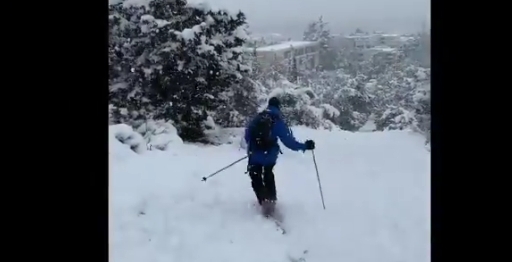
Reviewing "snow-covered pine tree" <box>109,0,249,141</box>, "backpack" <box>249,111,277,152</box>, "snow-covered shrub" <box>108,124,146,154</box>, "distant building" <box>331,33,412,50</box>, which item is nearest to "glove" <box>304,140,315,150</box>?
"backpack" <box>249,111,277,152</box>

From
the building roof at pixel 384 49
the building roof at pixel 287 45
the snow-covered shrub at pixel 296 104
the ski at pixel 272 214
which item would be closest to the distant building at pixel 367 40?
the building roof at pixel 384 49

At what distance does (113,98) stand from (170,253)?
0.86 metres

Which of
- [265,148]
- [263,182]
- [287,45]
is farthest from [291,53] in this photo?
[263,182]

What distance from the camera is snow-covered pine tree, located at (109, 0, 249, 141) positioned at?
2.39 m

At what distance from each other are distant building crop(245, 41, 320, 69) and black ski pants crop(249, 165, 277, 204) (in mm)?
451

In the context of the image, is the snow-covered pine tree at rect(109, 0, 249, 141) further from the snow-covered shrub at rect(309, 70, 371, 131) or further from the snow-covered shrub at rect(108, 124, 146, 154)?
the snow-covered shrub at rect(309, 70, 371, 131)

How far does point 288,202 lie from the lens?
1987 mm

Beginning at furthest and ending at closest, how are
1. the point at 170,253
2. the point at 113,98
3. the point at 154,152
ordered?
the point at 113,98 → the point at 154,152 → the point at 170,253

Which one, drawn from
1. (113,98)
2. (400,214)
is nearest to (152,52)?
(113,98)

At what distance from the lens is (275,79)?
2.21m

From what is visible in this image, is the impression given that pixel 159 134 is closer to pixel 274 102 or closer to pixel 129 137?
pixel 129 137

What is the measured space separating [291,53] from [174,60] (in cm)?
76
